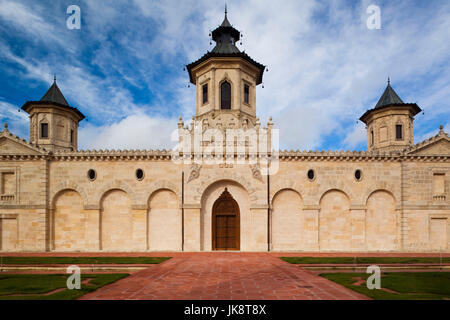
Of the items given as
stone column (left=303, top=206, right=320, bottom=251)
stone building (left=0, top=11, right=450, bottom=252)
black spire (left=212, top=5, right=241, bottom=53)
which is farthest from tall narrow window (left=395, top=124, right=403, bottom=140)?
black spire (left=212, top=5, right=241, bottom=53)

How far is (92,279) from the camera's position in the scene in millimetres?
12352

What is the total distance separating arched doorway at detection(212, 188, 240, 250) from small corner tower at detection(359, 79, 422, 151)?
58.1 feet

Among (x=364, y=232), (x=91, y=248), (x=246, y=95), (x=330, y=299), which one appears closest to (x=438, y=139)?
(x=364, y=232)

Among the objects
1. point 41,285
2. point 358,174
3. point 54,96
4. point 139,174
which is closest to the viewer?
point 41,285

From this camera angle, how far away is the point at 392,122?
3006 cm

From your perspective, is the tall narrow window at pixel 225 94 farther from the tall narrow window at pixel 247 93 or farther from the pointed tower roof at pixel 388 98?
the pointed tower roof at pixel 388 98

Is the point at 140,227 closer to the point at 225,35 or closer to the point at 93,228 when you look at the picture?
the point at 93,228

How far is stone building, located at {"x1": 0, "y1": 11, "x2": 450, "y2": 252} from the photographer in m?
24.1

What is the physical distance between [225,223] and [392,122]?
794 inches

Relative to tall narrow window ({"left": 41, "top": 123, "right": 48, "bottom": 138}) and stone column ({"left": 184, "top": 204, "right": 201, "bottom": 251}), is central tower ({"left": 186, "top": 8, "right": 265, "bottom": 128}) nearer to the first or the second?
→ stone column ({"left": 184, "top": 204, "right": 201, "bottom": 251})

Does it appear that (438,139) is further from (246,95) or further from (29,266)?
(29,266)

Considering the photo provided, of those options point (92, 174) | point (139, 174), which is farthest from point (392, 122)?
point (92, 174)

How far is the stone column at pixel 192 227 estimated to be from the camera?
932 inches
